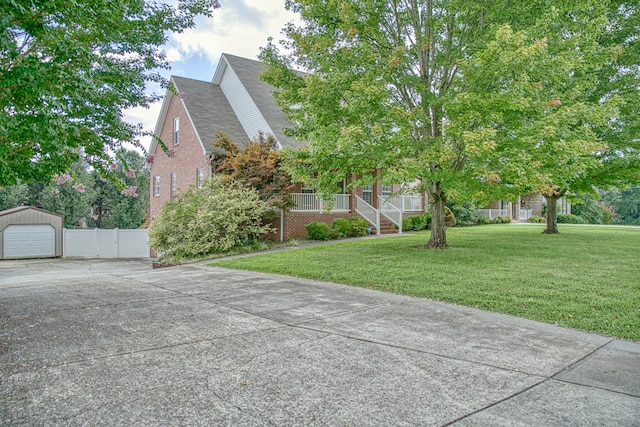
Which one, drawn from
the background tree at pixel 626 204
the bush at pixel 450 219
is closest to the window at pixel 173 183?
the bush at pixel 450 219

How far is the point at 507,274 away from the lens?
8.68 metres

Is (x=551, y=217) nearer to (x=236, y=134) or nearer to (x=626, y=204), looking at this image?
(x=236, y=134)

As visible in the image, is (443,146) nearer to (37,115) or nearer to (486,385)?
(486,385)

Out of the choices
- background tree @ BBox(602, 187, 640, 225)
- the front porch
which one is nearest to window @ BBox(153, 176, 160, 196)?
the front porch

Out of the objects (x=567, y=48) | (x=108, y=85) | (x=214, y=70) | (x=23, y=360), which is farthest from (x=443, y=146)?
(x=214, y=70)

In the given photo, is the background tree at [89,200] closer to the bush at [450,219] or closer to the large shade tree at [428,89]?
the bush at [450,219]

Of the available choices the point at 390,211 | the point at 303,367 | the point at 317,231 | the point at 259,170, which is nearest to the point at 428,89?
the point at 259,170

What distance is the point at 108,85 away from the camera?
21.6 feet

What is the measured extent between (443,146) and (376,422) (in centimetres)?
839

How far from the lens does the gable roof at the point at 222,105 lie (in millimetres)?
19519

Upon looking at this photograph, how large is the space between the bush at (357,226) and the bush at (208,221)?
488 cm

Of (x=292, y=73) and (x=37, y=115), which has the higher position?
(x=292, y=73)

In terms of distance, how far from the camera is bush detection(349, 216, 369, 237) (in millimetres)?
19062

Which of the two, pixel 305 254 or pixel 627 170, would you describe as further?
pixel 627 170
